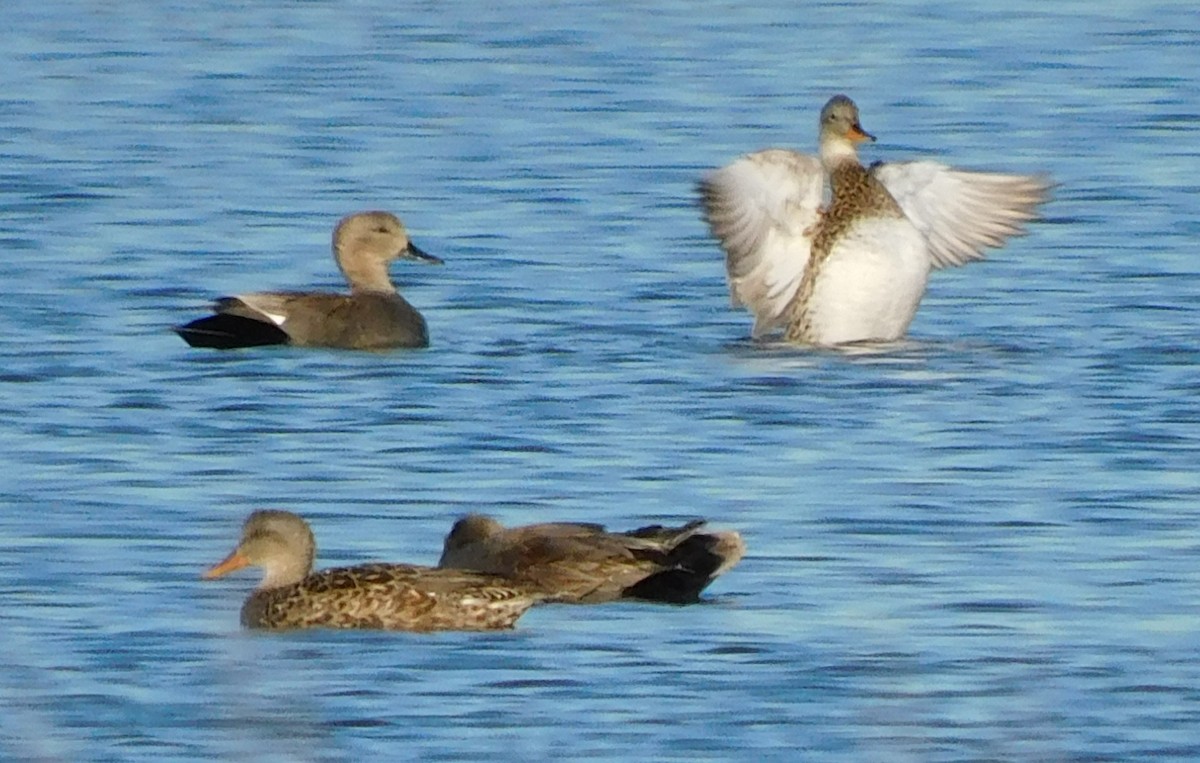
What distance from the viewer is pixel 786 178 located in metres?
12.6

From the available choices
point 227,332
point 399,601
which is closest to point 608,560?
point 399,601

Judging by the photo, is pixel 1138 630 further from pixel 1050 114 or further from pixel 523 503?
pixel 1050 114

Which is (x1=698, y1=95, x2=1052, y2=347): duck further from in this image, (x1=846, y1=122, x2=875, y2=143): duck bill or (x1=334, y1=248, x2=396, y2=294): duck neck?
(x1=334, y1=248, x2=396, y2=294): duck neck

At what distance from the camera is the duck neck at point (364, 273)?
44.3 feet

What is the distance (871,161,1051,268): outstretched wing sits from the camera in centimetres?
1311

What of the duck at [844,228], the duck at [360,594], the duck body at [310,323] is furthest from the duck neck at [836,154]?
the duck at [360,594]

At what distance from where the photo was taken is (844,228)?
12.6 metres

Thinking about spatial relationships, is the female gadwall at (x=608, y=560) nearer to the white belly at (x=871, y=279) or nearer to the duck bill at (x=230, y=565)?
the duck bill at (x=230, y=565)

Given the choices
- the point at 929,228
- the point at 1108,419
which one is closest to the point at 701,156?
the point at 929,228

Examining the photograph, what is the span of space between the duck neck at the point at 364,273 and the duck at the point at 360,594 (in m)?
4.85

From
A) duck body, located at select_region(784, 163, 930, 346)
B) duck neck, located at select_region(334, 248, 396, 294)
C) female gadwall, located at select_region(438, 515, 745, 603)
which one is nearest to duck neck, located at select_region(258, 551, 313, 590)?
female gadwall, located at select_region(438, 515, 745, 603)

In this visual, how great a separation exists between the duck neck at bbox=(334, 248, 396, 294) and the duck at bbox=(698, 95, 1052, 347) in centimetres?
142

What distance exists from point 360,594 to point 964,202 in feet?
17.6

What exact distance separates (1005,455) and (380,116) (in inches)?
409
